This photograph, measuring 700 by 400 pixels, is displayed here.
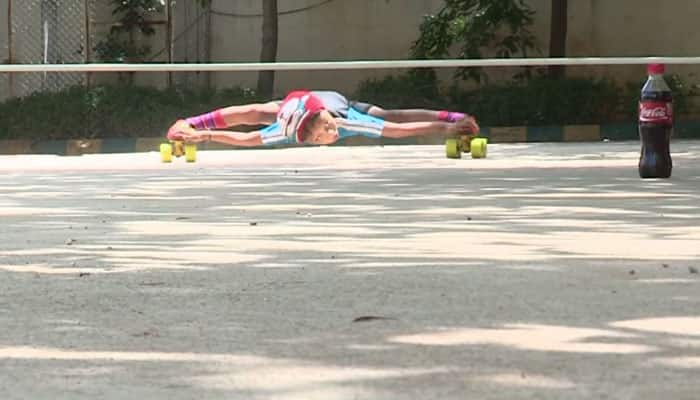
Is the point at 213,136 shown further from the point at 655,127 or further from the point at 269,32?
the point at 269,32

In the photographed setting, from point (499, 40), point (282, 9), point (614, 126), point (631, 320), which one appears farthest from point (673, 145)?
point (631, 320)

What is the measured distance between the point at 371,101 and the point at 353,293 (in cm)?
1673

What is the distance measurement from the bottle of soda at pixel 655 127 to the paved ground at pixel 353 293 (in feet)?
2.00

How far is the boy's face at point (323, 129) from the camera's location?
46.8 ft

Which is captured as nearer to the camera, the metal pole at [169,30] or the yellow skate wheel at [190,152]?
the yellow skate wheel at [190,152]

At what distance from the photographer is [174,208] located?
970 cm

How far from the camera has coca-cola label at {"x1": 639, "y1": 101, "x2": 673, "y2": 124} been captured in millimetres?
11727

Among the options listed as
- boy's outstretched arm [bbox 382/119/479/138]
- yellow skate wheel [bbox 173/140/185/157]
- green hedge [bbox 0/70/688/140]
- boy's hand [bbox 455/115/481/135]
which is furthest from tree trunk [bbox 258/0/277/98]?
boy's hand [bbox 455/115/481/135]

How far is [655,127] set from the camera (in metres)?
11.8

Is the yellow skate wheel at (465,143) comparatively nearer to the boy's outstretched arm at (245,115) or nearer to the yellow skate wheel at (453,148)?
the yellow skate wheel at (453,148)

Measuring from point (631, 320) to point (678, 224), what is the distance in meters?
3.40

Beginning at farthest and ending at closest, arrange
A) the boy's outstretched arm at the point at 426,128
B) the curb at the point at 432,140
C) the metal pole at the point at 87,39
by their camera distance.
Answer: the metal pole at the point at 87,39
the curb at the point at 432,140
the boy's outstretched arm at the point at 426,128

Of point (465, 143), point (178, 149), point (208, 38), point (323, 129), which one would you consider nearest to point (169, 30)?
point (208, 38)

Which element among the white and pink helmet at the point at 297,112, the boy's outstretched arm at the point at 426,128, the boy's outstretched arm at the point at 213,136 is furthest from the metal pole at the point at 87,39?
the white and pink helmet at the point at 297,112
